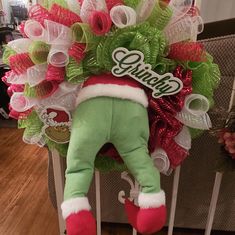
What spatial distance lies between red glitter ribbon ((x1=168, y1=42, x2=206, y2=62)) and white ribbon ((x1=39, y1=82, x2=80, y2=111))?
0.21 meters

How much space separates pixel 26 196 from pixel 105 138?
118 cm

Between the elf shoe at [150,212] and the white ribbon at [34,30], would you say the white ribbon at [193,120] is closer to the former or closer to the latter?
the elf shoe at [150,212]

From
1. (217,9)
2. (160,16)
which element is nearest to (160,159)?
(160,16)

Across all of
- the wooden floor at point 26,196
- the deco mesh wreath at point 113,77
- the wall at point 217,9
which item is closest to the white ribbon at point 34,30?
the deco mesh wreath at point 113,77

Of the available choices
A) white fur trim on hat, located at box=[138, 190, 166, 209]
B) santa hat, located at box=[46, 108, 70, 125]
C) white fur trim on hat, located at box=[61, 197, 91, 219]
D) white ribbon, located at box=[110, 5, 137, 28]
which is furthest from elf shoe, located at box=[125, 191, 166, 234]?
white ribbon, located at box=[110, 5, 137, 28]

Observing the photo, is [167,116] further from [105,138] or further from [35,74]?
[35,74]

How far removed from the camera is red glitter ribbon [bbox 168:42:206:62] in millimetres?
547

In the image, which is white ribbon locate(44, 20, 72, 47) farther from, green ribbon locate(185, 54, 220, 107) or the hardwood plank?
the hardwood plank

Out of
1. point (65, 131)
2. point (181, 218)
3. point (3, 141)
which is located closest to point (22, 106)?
point (65, 131)

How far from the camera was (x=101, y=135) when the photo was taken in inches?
20.8

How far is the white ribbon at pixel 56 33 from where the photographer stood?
1.72 ft

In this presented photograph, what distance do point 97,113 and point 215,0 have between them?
1890 mm

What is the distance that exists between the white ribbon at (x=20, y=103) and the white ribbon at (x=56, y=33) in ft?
0.47

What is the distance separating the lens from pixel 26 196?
1.54m
